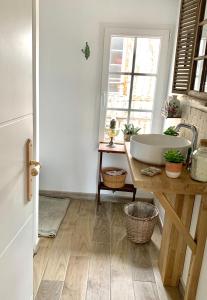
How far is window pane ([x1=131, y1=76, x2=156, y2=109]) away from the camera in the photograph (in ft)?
9.56

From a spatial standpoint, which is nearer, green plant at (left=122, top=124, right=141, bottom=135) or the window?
the window

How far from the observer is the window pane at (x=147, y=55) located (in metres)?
2.81

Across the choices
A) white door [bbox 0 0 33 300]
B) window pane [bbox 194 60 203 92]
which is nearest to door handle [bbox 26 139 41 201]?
white door [bbox 0 0 33 300]

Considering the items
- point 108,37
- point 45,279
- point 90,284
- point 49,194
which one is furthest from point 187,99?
point 49,194

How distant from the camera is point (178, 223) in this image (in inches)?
59.5

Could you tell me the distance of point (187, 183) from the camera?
1.30 metres

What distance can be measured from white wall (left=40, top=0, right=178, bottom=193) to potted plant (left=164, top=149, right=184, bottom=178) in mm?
1729

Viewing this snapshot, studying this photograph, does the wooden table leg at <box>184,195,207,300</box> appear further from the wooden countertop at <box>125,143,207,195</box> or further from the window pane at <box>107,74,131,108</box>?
the window pane at <box>107,74,131,108</box>

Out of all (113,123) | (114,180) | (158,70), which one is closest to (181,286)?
(114,180)

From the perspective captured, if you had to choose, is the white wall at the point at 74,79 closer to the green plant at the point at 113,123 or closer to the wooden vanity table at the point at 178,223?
the green plant at the point at 113,123

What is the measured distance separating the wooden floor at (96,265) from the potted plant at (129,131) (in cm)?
92

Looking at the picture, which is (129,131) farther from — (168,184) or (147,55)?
(168,184)

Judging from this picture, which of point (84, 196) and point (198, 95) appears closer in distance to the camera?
point (198, 95)

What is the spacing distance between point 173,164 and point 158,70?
1808 mm
